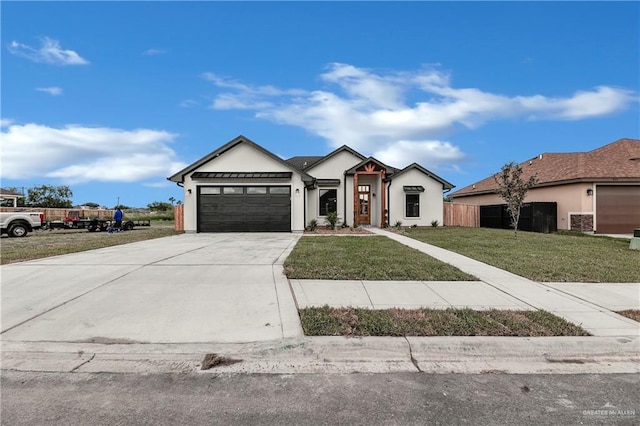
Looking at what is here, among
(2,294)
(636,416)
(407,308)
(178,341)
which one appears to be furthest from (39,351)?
(636,416)

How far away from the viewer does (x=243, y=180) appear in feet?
65.6

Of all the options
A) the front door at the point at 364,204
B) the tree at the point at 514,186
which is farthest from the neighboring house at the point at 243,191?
the tree at the point at 514,186

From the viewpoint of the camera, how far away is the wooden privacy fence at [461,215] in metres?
26.9

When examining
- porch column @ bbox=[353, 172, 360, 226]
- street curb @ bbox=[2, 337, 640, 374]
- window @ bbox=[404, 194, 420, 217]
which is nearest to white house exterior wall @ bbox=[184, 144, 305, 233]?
porch column @ bbox=[353, 172, 360, 226]

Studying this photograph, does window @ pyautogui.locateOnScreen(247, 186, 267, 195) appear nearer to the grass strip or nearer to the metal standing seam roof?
the metal standing seam roof

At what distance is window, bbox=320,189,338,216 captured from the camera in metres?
25.0

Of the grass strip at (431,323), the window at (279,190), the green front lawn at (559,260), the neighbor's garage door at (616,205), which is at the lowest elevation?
the grass strip at (431,323)

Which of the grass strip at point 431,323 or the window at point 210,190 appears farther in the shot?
the window at point 210,190

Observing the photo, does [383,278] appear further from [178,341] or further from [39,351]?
[39,351]

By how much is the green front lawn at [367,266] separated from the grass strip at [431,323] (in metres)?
2.26

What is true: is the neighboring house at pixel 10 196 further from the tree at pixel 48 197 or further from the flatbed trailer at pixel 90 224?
the flatbed trailer at pixel 90 224

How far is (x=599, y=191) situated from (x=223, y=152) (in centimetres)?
2109

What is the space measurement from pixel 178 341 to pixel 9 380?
1.53m

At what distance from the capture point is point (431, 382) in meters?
3.47
